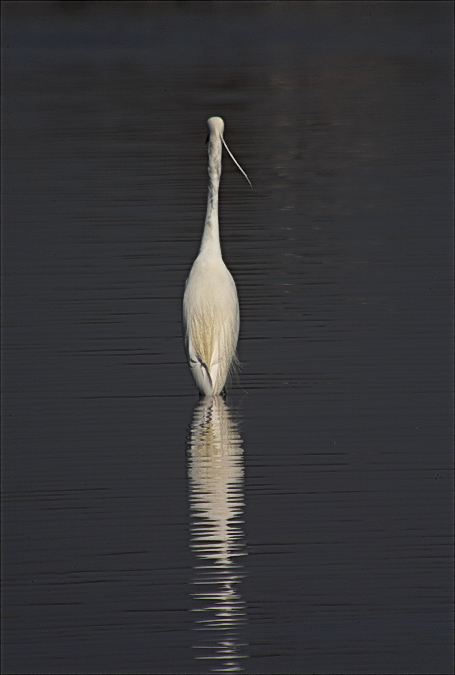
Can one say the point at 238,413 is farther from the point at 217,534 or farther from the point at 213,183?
the point at 217,534

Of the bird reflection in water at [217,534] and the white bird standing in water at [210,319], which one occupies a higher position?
the white bird standing in water at [210,319]

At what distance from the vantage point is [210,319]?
8.60 metres

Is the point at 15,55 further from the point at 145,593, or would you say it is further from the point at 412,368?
the point at 145,593

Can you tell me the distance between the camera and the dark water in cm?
544

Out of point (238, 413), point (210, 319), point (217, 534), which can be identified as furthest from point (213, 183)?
point (217, 534)

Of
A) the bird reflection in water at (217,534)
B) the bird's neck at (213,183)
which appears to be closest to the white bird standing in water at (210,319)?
the bird's neck at (213,183)

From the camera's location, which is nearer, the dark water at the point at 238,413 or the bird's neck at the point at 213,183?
the dark water at the point at 238,413

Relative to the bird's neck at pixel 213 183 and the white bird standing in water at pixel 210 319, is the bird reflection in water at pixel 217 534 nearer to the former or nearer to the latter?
the white bird standing in water at pixel 210 319

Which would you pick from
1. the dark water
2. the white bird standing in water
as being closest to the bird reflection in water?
the dark water

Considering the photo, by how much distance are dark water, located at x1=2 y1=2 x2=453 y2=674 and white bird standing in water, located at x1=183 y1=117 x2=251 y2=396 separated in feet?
0.61

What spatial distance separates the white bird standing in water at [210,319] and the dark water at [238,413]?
0.19m

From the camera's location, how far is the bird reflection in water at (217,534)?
529 cm

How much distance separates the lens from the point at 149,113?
22.0m

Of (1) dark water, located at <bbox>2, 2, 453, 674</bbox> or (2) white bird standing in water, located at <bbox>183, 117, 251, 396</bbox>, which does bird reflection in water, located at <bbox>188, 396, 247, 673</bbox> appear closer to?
(1) dark water, located at <bbox>2, 2, 453, 674</bbox>
